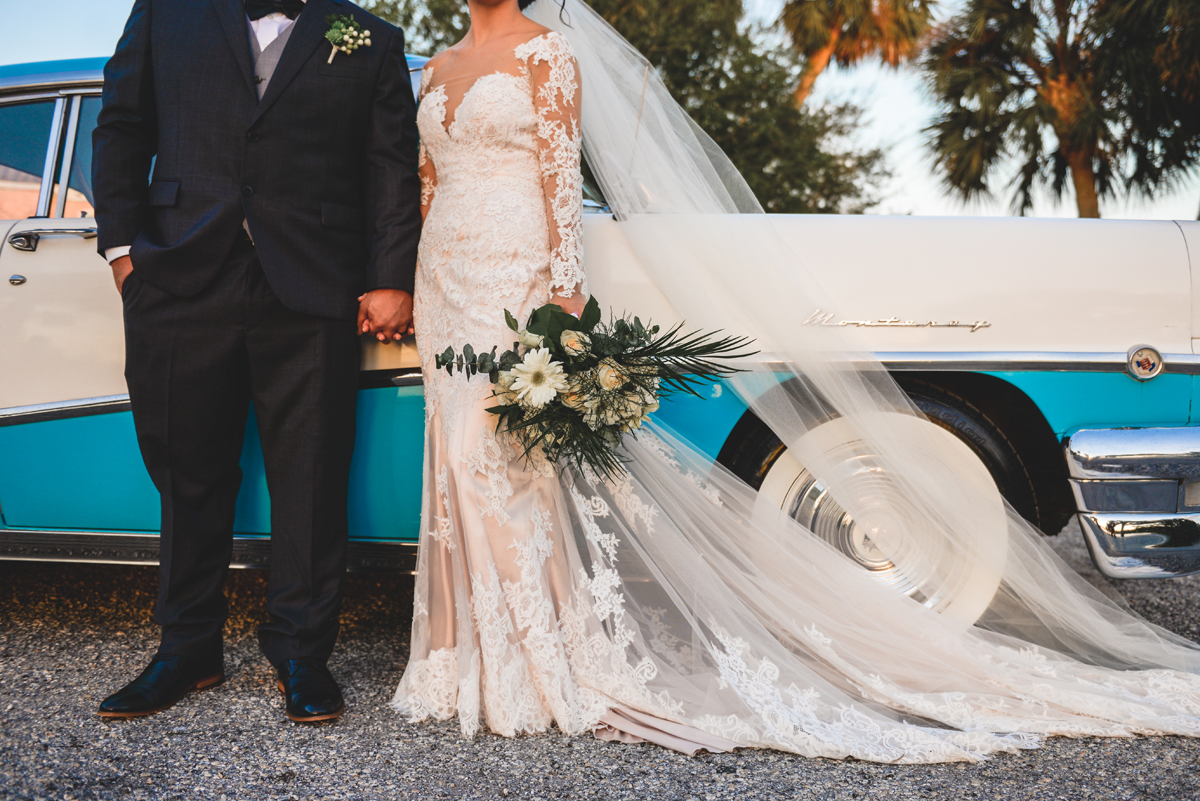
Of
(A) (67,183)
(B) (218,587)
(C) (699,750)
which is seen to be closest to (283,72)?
(A) (67,183)

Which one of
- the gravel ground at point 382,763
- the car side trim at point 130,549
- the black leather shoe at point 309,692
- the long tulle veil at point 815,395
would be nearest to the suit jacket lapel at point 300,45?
the long tulle veil at point 815,395

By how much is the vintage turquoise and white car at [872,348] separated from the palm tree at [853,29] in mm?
9785

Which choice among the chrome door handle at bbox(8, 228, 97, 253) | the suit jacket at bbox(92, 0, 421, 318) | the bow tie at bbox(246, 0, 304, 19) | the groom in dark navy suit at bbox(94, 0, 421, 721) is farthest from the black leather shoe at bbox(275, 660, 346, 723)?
the bow tie at bbox(246, 0, 304, 19)

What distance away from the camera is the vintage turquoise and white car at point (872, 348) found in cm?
233

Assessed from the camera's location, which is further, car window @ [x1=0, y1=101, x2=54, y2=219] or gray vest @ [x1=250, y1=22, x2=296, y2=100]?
car window @ [x1=0, y1=101, x2=54, y2=219]

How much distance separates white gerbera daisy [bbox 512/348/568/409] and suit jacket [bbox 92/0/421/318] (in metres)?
0.52

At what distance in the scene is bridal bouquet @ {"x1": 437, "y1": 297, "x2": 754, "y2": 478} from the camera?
2.00 metres

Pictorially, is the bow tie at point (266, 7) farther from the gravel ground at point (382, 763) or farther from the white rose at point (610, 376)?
the gravel ground at point (382, 763)

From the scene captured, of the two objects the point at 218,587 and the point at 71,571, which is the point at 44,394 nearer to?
the point at 218,587

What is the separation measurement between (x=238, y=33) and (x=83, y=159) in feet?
2.92

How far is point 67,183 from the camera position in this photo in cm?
265

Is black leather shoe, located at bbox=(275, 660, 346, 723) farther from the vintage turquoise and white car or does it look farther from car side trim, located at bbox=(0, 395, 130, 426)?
car side trim, located at bbox=(0, 395, 130, 426)

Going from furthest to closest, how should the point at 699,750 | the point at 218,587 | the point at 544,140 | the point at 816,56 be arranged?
the point at 816,56, the point at 218,587, the point at 544,140, the point at 699,750

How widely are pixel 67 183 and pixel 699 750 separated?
101 inches
